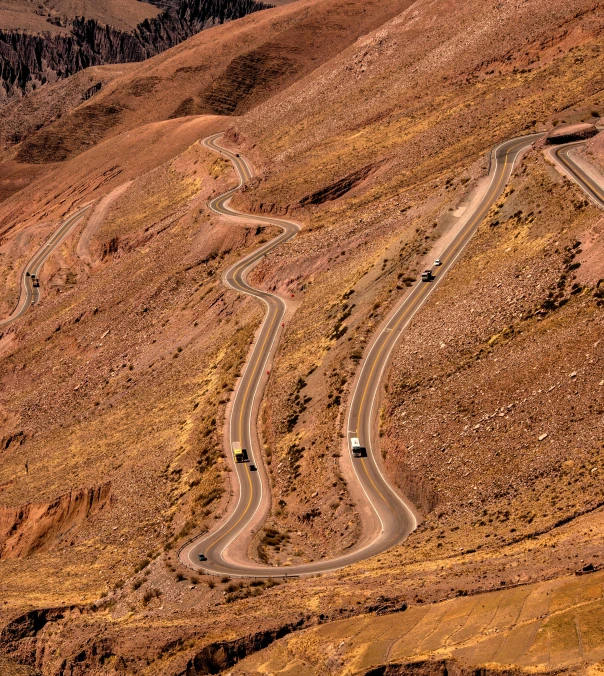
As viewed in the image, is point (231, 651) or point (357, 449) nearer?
point (231, 651)

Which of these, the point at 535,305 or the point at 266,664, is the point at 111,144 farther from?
the point at 266,664

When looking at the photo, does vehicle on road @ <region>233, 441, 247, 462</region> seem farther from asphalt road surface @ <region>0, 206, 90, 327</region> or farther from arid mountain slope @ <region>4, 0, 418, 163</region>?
arid mountain slope @ <region>4, 0, 418, 163</region>

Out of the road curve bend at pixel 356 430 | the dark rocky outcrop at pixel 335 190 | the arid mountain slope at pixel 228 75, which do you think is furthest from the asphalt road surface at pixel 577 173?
the arid mountain slope at pixel 228 75

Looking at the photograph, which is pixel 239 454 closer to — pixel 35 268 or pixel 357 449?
pixel 357 449

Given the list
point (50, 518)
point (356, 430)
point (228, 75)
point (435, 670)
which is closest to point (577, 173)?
point (356, 430)

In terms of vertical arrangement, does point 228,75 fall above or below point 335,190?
above

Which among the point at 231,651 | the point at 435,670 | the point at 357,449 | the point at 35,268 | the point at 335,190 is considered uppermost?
the point at 35,268

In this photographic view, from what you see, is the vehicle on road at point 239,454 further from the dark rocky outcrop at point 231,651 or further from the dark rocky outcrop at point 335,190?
the dark rocky outcrop at point 335,190
